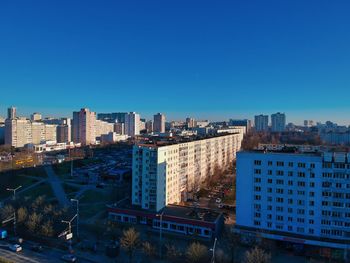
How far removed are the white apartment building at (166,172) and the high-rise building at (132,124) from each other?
80.0 meters

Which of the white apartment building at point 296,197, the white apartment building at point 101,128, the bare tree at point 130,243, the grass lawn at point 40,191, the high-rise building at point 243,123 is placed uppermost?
the high-rise building at point 243,123

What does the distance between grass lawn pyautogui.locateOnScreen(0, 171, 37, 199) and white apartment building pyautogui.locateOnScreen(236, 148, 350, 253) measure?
3257cm

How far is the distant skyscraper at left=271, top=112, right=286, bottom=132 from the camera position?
118125 millimetres

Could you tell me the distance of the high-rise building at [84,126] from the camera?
91.1m

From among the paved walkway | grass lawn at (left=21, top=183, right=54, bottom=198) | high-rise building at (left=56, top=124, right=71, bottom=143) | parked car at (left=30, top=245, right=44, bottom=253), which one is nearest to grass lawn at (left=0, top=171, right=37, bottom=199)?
grass lawn at (left=21, top=183, right=54, bottom=198)

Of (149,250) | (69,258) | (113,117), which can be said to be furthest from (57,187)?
(113,117)

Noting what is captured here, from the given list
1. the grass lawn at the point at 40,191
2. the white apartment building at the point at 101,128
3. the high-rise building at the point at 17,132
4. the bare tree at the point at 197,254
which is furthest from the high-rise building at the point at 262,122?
the bare tree at the point at 197,254

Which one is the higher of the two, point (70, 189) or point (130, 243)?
point (130, 243)

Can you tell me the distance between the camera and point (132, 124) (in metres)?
119

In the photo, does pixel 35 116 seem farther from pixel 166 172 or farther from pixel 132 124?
pixel 166 172

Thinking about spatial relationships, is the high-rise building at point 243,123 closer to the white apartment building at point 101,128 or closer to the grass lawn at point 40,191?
the white apartment building at point 101,128

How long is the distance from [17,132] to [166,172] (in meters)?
67.1

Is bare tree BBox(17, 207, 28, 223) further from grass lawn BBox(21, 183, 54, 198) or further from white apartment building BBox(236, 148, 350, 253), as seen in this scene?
white apartment building BBox(236, 148, 350, 253)

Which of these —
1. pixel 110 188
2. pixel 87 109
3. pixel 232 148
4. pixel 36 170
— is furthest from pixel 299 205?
pixel 87 109
